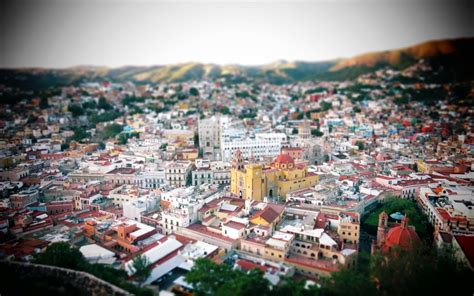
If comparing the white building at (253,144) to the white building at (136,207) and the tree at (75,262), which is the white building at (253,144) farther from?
the tree at (75,262)

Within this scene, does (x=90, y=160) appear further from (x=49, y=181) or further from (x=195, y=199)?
(x=195, y=199)

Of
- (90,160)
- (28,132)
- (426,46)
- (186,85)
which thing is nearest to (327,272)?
(90,160)

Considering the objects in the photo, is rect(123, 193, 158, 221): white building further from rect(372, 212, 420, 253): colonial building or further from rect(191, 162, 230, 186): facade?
rect(372, 212, 420, 253): colonial building

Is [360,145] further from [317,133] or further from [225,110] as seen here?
[225,110]

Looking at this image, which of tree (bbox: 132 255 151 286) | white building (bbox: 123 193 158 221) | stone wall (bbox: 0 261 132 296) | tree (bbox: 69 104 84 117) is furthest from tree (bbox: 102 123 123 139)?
tree (bbox: 132 255 151 286)

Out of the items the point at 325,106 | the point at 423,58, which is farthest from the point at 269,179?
the point at 423,58

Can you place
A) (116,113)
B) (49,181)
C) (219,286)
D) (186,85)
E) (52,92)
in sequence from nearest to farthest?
1. (219,286)
2. (49,181)
3. (116,113)
4. (52,92)
5. (186,85)
